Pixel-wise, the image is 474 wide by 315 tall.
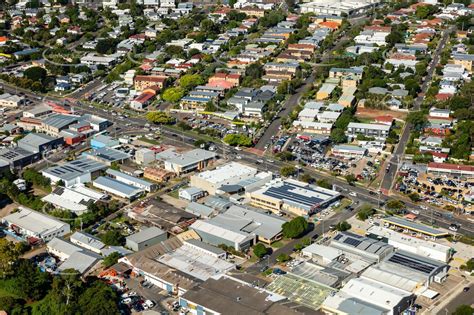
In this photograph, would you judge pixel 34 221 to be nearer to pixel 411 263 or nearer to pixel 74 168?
pixel 74 168

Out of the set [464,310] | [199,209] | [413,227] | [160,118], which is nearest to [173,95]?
[160,118]

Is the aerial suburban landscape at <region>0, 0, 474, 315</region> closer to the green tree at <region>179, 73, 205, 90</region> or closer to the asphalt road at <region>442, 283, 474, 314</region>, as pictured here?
the asphalt road at <region>442, 283, 474, 314</region>

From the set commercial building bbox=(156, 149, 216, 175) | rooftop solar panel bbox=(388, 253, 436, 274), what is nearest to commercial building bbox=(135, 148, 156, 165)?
commercial building bbox=(156, 149, 216, 175)

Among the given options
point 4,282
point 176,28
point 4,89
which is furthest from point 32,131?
point 176,28

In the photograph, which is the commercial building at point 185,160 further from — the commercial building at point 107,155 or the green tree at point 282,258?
the green tree at point 282,258

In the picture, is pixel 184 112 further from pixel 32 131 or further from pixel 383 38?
pixel 383 38

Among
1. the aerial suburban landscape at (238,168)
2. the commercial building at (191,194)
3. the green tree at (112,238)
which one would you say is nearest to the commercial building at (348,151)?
the aerial suburban landscape at (238,168)
